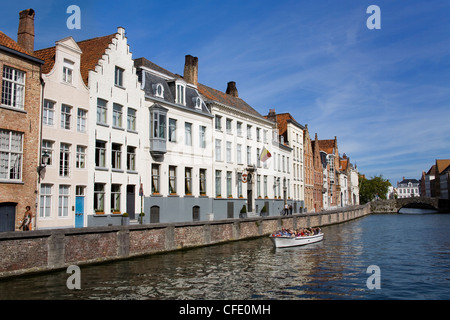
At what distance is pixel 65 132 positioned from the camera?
1020 inches

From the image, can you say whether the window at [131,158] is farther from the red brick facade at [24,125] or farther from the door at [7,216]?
the door at [7,216]

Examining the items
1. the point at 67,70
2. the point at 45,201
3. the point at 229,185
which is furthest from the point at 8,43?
the point at 229,185

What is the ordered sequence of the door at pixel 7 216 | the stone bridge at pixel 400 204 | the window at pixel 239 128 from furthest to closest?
the stone bridge at pixel 400 204, the window at pixel 239 128, the door at pixel 7 216

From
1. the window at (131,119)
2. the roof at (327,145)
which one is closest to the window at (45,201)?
the window at (131,119)

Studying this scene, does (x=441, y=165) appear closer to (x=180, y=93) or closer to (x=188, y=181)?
(x=188, y=181)

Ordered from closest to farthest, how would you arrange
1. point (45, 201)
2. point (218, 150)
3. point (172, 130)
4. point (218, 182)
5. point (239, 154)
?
point (45, 201) < point (172, 130) < point (218, 182) < point (218, 150) < point (239, 154)

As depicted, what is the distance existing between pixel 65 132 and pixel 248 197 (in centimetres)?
2499

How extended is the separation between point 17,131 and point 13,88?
2286 mm

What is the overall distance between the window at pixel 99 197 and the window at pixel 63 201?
2252 mm

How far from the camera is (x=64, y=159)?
1024 inches

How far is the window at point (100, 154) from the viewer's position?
2842cm

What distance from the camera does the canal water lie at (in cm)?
1468

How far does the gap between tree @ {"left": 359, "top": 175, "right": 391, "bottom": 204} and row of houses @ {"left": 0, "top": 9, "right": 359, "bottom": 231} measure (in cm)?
9598
